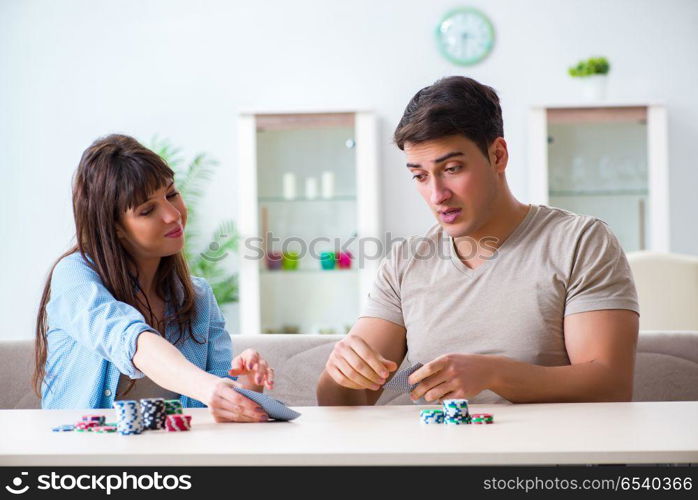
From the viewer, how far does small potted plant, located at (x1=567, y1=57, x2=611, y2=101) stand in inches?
200

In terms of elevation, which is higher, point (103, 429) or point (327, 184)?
point (327, 184)

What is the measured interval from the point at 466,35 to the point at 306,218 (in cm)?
149

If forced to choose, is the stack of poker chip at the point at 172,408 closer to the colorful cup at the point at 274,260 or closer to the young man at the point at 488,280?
the young man at the point at 488,280

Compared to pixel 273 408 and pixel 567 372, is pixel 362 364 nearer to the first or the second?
pixel 273 408

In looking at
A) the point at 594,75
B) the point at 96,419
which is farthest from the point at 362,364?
the point at 594,75

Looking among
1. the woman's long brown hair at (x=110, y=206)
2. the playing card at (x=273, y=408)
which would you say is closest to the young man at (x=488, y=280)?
the playing card at (x=273, y=408)

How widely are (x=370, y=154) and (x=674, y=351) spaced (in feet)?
9.56

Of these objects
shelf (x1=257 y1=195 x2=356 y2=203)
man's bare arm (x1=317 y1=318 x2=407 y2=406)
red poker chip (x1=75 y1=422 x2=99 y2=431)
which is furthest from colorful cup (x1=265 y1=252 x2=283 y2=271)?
red poker chip (x1=75 y1=422 x2=99 y2=431)

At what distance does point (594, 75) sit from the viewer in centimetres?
510

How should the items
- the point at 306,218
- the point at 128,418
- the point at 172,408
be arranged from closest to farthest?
the point at 128,418, the point at 172,408, the point at 306,218

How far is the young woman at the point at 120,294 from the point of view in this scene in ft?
5.97

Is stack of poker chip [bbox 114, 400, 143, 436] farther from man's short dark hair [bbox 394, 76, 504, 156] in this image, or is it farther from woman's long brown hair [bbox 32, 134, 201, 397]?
man's short dark hair [bbox 394, 76, 504, 156]
